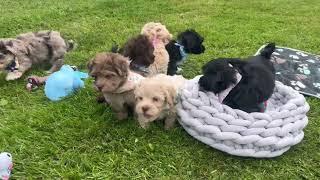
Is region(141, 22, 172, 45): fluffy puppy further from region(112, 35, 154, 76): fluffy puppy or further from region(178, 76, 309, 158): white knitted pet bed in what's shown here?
region(178, 76, 309, 158): white knitted pet bed

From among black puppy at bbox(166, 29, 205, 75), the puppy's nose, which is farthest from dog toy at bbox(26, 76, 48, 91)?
the puppy's nose

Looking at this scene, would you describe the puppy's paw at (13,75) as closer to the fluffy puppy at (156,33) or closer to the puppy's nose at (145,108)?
the fluffy puppy at (156,33)

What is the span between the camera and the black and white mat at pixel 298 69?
5.37m

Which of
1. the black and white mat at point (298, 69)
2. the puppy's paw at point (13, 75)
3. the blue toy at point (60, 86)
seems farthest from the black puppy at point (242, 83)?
the puppy's paw at point (13, 75)

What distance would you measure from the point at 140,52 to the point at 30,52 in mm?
1982

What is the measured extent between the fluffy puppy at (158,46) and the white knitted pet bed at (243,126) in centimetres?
98

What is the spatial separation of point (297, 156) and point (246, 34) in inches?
147

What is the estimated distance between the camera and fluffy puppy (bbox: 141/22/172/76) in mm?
5133

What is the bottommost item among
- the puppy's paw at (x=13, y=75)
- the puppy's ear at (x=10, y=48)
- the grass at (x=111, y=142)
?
the grass at (x=111, y=142)

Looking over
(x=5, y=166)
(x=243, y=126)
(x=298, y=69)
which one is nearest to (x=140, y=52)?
(x=243, y=126)

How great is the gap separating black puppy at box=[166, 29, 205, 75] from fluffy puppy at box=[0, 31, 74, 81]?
1.71m

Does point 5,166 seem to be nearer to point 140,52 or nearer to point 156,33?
point 140,52

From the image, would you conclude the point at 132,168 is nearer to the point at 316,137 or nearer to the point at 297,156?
the point at 297,156

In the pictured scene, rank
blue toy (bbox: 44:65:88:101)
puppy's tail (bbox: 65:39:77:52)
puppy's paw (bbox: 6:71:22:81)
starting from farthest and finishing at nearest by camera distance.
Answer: puppy's tail (bbox: 65:39:77:52), puppy's paw (bbox: 6:71:22:81), blue toy (bbox: 44:65:88:101)
